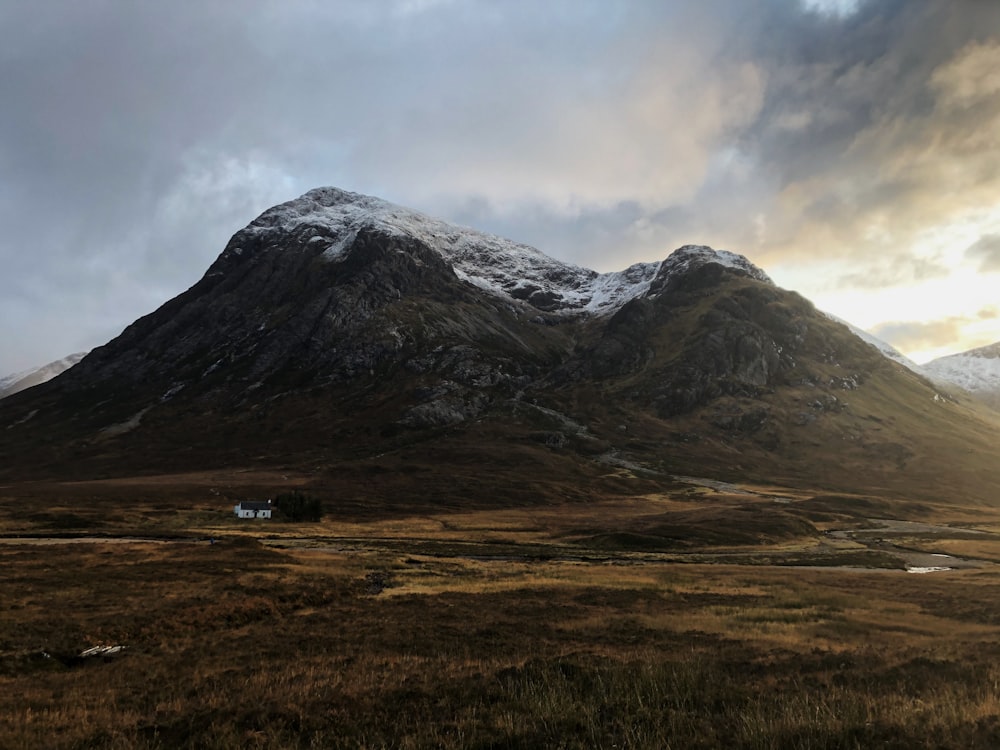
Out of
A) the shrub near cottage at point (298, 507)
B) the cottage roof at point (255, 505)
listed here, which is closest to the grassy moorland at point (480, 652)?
the shrub near cottage at point (298, 507)

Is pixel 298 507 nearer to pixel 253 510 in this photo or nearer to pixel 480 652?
pixel 253 510

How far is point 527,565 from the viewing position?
5703cm

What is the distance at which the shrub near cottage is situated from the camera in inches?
4134

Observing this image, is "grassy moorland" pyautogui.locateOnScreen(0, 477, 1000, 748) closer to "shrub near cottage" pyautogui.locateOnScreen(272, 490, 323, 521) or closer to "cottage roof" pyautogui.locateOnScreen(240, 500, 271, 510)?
"shrub near cottage" pyautogui.locateOnScreen(272, 490, 323, 521)

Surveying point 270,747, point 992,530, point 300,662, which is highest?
point 270,747

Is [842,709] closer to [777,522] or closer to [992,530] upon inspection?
[777,522]

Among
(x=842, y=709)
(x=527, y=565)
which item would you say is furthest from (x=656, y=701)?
(x=527, y=565)

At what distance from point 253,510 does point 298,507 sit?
26.6 ft

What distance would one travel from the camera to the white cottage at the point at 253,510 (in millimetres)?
104500

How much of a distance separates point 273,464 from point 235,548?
14823 centimetres

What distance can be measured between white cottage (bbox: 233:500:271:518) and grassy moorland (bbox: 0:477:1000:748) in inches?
1908

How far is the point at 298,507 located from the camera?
348 ft

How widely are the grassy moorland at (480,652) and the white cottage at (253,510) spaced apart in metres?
Answer: 48.5

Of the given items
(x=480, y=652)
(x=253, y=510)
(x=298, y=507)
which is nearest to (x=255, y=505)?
(x=253, y=510)
